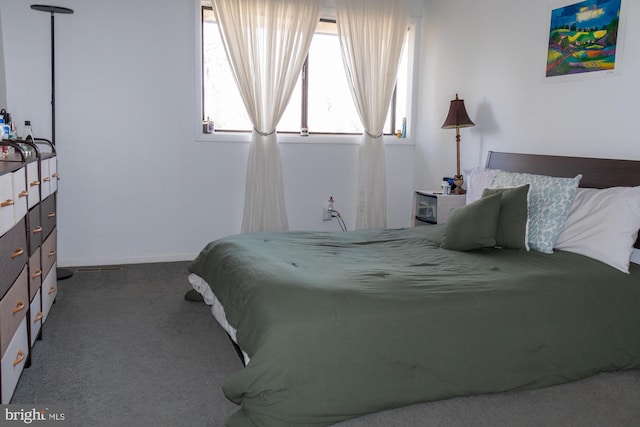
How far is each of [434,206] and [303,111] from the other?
159cm

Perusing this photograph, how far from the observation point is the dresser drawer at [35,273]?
2.50 metres

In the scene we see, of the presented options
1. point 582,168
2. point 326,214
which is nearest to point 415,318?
point 582,168

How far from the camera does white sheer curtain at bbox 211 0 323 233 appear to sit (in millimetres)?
4453

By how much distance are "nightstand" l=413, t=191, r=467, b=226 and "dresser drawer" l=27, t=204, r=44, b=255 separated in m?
2.75

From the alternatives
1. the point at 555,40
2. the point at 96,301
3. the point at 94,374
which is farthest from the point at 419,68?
the point at 94,374

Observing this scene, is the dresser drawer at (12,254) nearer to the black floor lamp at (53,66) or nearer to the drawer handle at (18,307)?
the drawer handle at (18,307)

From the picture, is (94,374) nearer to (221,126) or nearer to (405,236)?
(405,236)

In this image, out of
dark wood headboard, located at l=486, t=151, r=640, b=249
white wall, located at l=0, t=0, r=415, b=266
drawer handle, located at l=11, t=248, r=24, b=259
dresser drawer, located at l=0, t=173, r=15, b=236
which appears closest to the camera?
dresser drawer, located at l=0, t=173, r=15, b=236

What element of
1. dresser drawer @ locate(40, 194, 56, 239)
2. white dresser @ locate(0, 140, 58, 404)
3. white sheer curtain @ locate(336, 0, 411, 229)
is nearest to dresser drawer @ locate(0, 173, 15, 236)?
white dresser @ locate(0, 140, 58, 404)

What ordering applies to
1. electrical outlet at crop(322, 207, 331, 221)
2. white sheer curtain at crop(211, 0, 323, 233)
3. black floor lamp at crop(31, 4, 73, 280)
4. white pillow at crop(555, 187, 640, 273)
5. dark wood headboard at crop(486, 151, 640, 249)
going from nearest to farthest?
white pillow at crop(555, 187, 640, 273) < dark wood headboard at crop(486, 151, 640, 249) < black floor lamp at crop(31, 4, 73, 280) < white sheer curtain at crop(211, 0, 323, 233) < electrical outlet at crop(322, 207, 331, 221)

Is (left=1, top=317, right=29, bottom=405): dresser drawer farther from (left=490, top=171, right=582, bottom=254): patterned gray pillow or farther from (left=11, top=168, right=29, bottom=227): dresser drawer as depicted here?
(left=490, top=171, right=582, bottom=254): patterned gray pillow

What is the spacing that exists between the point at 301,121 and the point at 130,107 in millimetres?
1530

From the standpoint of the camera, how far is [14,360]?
84.2 inches

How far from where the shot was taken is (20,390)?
7.55ft
